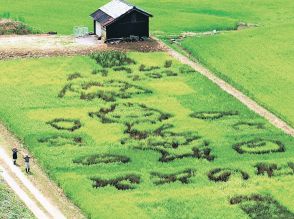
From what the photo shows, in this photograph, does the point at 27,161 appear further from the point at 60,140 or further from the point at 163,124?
the point at 163,124

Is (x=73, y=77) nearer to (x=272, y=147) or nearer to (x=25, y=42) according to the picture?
(x=25, y=42)

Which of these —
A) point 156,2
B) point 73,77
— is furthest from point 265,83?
point 156,2

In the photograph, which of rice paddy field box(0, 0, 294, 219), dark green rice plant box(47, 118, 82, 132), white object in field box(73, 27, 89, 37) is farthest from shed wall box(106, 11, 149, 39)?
dark green rice plant box(47, 118, 82, 132)

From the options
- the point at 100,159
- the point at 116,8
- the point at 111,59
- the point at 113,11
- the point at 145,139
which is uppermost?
the point at 116,8

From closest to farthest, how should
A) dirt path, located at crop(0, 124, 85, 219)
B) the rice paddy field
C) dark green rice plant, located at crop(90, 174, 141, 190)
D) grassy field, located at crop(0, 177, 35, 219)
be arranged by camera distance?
grassy field, located at crop(0, 177, 35, 219), dirt path, located at crop(0, 124, 85, 219), the rice paddy field, dark green rice plant, located at crop(90, 174, 141, 190)

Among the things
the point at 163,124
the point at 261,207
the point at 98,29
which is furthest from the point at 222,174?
the point at 98,29

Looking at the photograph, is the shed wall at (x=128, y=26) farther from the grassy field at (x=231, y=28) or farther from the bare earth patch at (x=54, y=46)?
the grassy field at (x=231, y=28)

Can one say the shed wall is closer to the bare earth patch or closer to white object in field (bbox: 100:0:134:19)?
white object in field (bbox: 100:0:134:19)
